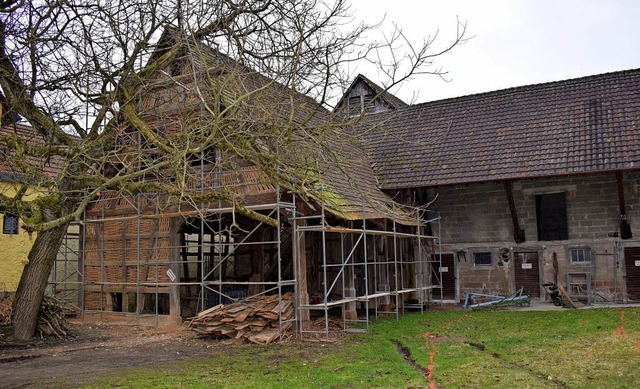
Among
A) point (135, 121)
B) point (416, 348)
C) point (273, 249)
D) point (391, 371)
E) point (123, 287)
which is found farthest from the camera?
point (273, 249)

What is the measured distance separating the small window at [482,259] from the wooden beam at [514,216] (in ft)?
3.28

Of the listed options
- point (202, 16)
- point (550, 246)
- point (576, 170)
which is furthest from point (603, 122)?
point (202, 16)

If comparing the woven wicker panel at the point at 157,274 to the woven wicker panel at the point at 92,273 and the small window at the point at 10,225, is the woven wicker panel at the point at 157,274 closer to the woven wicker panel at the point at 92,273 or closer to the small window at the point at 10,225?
the woven wicker panel at the point at 92,273

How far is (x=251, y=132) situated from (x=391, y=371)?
5.91 m

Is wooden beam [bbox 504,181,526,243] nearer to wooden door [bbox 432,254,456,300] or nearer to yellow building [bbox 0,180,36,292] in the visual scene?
wooden door [bbox 432,254,456,300]

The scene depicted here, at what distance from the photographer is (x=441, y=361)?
10.5 meters

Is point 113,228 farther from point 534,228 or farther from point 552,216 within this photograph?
point 552,216

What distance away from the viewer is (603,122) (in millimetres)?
18938

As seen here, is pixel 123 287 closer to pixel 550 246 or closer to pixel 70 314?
pixel 70 314

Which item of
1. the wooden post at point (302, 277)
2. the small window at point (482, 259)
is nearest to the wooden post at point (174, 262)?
the wooden post at point (302, 277)

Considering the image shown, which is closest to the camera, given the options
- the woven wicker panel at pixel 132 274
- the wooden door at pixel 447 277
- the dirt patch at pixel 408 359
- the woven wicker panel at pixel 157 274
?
A: the dirt patch at pixel 408 359

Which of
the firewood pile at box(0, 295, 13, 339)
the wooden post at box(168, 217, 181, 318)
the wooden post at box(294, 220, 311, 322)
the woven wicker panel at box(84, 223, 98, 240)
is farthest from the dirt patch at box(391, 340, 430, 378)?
the woven wicker panel at box(84, 223, 98, 240)

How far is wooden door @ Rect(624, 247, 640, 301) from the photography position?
17.2m

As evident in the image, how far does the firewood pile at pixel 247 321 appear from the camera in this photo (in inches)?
528
